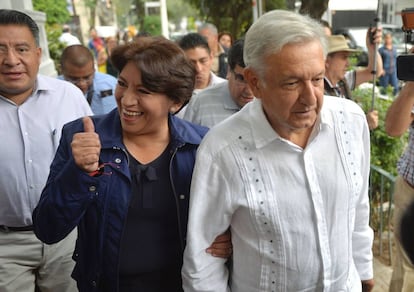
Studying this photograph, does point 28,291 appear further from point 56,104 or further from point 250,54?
point 250,54

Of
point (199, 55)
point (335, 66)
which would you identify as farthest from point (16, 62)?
point (335, 66)

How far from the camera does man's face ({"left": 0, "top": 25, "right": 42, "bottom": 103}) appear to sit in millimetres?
2383

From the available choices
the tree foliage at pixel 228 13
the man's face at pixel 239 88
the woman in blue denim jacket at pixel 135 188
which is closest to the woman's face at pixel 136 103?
the woman in blue denim jacket at pixel 135 188

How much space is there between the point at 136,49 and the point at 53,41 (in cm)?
961

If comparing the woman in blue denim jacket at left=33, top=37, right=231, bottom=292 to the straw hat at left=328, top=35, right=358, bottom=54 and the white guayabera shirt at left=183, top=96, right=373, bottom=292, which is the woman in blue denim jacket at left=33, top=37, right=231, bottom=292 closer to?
the white guayabera shirt at left=183, top=96, right=373, bottom=292

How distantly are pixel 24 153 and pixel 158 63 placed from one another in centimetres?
108

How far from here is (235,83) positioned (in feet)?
9.16

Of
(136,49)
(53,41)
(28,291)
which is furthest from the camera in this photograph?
(53,41)

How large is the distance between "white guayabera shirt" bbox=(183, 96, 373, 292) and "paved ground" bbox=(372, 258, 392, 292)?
7.59 feet

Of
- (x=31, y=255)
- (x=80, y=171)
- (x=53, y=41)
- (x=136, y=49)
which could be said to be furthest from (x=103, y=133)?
(x=53, y=41)

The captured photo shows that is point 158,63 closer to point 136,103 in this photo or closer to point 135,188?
point 136,103

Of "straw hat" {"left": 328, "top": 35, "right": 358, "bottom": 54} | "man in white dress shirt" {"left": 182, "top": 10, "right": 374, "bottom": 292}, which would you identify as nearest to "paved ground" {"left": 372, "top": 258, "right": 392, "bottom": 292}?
"straw hat" {"left": 328, "top": 35, "right": 358, "bottom": 54}

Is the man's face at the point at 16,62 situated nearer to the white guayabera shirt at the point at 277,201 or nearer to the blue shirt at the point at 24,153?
the blue shirt at the point at 24,153

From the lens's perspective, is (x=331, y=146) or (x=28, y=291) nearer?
(x=331, y=146)
